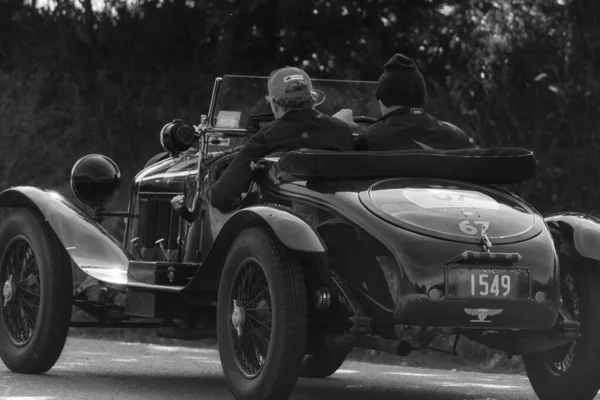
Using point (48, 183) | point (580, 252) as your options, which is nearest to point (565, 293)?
point (580, 252)

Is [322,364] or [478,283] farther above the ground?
[478,283]

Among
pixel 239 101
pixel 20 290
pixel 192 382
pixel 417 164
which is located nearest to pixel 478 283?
pixel 417 164

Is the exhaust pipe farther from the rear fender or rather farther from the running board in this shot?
the running board

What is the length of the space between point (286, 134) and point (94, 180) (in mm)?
2873

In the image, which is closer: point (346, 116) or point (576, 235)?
point (576, 235)

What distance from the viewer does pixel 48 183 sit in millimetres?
14914

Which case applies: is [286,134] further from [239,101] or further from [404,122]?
[239,101]

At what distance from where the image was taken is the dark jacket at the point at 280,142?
7285 mm

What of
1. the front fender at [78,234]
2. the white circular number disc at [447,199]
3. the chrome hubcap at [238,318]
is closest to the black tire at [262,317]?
the chrome hubcap at [238,318]

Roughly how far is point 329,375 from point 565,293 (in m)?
2.41

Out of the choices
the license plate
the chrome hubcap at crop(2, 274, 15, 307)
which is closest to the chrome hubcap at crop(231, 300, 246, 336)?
the license plate

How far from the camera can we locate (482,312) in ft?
20.7

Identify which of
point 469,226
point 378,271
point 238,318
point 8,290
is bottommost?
point 8,290

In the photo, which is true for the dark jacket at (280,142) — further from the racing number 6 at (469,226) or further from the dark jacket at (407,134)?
the racing number 6 at (469,226)
